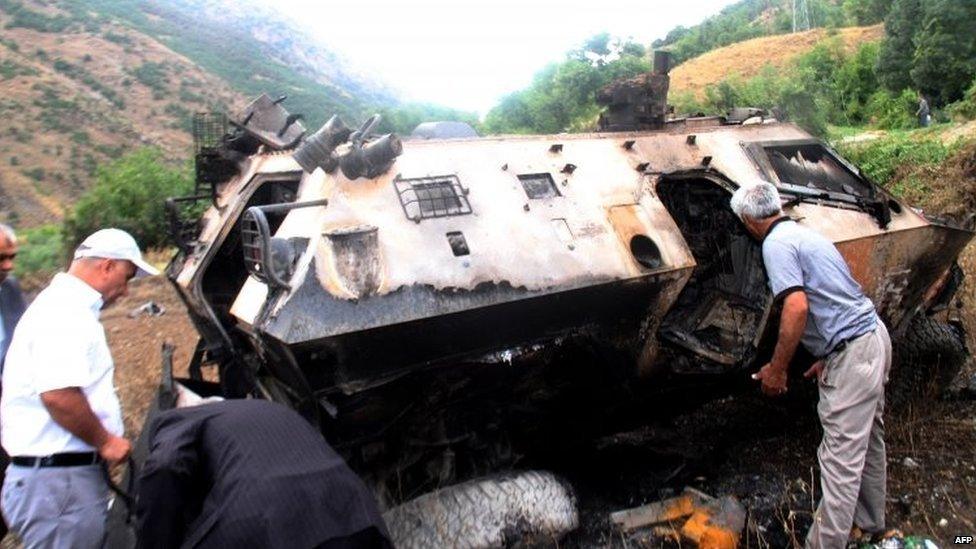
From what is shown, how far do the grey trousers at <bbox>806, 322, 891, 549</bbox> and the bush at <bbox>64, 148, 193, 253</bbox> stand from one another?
15193mm

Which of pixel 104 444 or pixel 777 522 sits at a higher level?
pixel 104 444

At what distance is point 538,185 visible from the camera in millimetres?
3979

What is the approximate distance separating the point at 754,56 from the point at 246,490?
39.7 m

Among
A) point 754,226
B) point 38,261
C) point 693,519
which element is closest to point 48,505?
point 693,519

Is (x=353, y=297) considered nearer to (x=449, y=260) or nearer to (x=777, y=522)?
(x=449, y=260)

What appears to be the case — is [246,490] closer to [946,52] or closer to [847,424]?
[847,424]

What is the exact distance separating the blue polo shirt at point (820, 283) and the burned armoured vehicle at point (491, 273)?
0.52m

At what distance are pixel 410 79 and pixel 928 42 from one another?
78.4 meters

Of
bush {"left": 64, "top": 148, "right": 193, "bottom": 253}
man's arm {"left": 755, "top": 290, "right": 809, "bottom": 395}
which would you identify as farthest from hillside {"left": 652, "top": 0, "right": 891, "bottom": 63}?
man's arm {"left": 755, "top": 290, "right": 809, "bottom": 395}

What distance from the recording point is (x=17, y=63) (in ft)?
139

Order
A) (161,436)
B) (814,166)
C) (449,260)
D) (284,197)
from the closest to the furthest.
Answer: (161,436) < (449,260) < (284,197) < (814,166)

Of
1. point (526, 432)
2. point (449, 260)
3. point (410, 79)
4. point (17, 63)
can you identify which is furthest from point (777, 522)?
point (410, 79)

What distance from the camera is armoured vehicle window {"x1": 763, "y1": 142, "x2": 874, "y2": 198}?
484 cm

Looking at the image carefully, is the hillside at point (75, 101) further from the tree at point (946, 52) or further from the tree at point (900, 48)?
the tree at point (946, 52)
